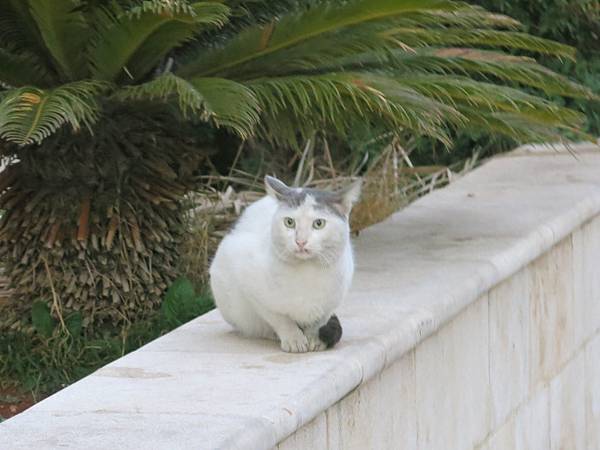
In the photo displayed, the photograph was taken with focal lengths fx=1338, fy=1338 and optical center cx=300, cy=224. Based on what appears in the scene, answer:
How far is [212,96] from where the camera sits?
16.7 ft

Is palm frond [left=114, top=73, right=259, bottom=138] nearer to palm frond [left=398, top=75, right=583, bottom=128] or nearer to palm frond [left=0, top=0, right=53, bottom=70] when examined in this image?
palm frond [left=0, top=0, right=53, bottom=70]

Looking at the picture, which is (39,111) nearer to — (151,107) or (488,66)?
(151,107)

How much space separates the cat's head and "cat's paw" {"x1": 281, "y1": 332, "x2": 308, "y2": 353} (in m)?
0.31

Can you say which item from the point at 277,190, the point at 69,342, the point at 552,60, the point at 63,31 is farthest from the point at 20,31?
the point at 552,60

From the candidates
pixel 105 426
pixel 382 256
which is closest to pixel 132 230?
pixel 382 256

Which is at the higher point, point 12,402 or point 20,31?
point 20,31

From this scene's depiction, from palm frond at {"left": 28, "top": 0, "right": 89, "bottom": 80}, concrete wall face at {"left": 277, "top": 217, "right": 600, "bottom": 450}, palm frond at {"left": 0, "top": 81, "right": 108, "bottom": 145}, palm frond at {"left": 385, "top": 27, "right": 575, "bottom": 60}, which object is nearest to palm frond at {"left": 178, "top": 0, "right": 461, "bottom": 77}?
palm frond at {"left": 385, "top": 27, "right": 575, "bottom": 60}

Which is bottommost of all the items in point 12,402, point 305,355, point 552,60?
point 12,402

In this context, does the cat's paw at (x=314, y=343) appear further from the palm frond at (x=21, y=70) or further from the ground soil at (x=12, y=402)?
the palm frond at (x=21, y=70)

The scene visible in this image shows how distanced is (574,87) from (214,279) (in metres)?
2.59

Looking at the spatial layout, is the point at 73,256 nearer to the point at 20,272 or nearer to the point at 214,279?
the point at 20,272

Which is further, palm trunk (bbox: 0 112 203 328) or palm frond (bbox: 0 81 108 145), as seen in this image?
palm trunk (bbox: 0 112 203 328)

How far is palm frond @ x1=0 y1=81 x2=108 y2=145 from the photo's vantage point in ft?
15.2

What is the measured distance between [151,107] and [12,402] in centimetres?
137
